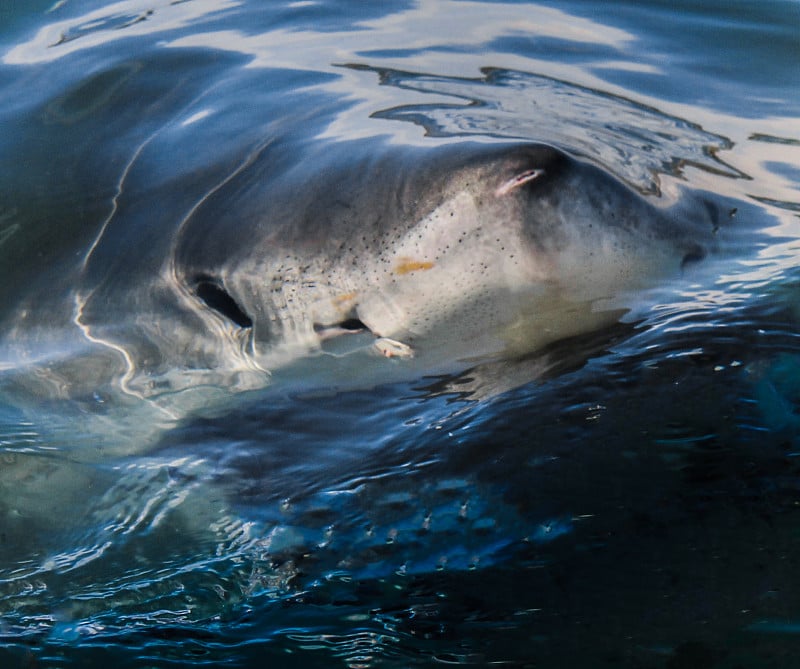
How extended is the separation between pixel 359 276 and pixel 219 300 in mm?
390

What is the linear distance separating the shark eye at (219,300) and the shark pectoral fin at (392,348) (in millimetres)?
327

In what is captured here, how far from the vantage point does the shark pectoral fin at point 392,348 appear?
88.5 inches

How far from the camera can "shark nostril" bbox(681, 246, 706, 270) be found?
7.86ft

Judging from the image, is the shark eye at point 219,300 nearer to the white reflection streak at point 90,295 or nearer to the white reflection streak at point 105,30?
the white reflection streak at point 90,295

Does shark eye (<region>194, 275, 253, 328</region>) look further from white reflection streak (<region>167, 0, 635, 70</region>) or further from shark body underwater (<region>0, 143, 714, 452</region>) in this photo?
white reflection streak (<region>167, 0, 635, 70</region>)

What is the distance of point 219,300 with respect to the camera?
97.7 inches

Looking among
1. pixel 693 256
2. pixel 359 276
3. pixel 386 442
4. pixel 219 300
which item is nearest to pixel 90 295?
pixel 219 300

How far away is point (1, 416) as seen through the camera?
2.73 meters

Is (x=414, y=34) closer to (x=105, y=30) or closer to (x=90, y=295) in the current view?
(x=105, y=30)

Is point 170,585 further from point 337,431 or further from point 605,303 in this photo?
point 605,303

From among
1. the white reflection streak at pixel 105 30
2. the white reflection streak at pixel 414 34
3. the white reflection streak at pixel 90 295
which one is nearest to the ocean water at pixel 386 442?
the white reflection streak at pixel 90 295

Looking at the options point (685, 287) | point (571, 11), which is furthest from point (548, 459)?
point (571, 11)

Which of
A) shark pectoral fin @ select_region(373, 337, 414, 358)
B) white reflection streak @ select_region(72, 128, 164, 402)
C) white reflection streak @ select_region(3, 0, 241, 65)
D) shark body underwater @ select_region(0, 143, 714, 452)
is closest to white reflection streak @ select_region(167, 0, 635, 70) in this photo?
white reflection streak @ select_region(3, 0, 241, 65)

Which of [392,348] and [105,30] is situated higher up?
[105,30]
